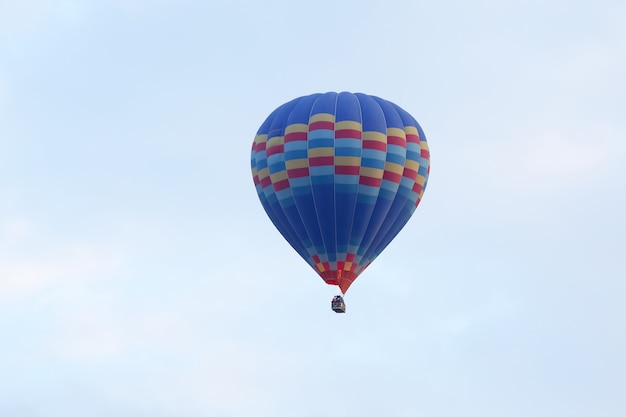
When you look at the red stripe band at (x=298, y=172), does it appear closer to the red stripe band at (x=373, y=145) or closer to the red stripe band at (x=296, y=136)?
the red stripe band at (x=296, y=136)

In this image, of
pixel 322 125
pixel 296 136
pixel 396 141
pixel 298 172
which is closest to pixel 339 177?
pixel 298 172

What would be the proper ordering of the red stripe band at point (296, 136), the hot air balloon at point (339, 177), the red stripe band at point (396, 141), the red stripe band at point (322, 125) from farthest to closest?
the red stripe band at point (396, 141) < the red stripe band at point (296, 136) < the red stripe band at point (322, 125) < the hot air balloon at point (339, 177)

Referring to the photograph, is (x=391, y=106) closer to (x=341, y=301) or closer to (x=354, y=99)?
(x=354, y=99)

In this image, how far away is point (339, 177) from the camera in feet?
318

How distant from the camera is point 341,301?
9756 cm

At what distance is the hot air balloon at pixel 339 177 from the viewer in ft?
318

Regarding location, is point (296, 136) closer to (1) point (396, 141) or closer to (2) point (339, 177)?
(2) point (339, 177)

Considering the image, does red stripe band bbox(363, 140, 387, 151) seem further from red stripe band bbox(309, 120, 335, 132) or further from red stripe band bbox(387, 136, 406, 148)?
red stripe band bbox(309, 120, 335, 132)

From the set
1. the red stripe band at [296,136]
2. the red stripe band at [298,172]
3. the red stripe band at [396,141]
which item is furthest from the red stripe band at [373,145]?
the red stripe band at [298,172]

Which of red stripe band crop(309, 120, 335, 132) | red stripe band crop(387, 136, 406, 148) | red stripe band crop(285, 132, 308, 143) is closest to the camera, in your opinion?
red stripe band crop(309, 120, 335, 132)

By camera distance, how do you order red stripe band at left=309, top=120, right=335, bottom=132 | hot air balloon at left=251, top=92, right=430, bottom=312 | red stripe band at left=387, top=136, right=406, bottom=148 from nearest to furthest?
1. hot air balloon at left=251, top=92, right=430, bottom=312
2. red stripe band at left=309, top=120, right=335, bottom=132
3. red stripe band at left=387, top=136, right=406, bottom=148

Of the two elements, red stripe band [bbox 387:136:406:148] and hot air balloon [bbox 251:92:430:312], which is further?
red stripe band [bbox 387:136:406:148]

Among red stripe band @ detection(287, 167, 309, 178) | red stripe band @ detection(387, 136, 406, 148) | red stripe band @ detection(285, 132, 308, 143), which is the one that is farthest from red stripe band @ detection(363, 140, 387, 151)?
red stripe band @ detection(287, 167, 309, 178)

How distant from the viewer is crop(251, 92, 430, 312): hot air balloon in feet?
318
